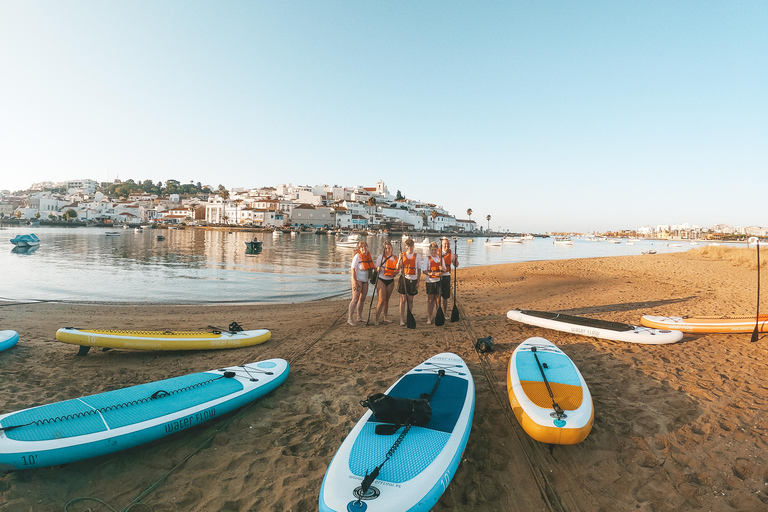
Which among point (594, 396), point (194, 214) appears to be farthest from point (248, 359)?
point (194, 214)

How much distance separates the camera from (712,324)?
24.8ft

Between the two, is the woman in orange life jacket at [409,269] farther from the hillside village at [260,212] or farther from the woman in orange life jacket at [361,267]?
the hillside village at [260,212]

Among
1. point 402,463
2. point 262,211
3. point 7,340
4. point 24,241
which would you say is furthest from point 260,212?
point 402,463

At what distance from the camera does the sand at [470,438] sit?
3.13 m

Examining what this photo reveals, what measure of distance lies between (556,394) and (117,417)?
15.3 ft

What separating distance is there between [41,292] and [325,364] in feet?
46.7

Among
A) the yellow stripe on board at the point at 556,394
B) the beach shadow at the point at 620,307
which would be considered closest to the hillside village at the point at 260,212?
the beach shadow at the point at 620,307

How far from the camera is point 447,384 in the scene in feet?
15.0

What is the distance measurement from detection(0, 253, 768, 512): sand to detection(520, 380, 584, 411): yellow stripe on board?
376 mm

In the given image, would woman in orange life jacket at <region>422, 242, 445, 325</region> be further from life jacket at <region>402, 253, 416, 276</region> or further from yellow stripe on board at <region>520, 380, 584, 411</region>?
yellow stripe on board at <region>520, 380, 584, 411</region>

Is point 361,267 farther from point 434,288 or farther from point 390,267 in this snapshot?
point 434,288

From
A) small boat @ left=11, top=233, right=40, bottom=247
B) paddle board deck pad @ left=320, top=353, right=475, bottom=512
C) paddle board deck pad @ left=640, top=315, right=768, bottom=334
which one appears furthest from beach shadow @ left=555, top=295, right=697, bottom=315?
small boat @ left=11, top=233, right=40, bottom=247

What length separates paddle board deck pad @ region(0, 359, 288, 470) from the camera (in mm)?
3246

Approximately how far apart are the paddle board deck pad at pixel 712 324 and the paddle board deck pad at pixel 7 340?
12.1 meters
